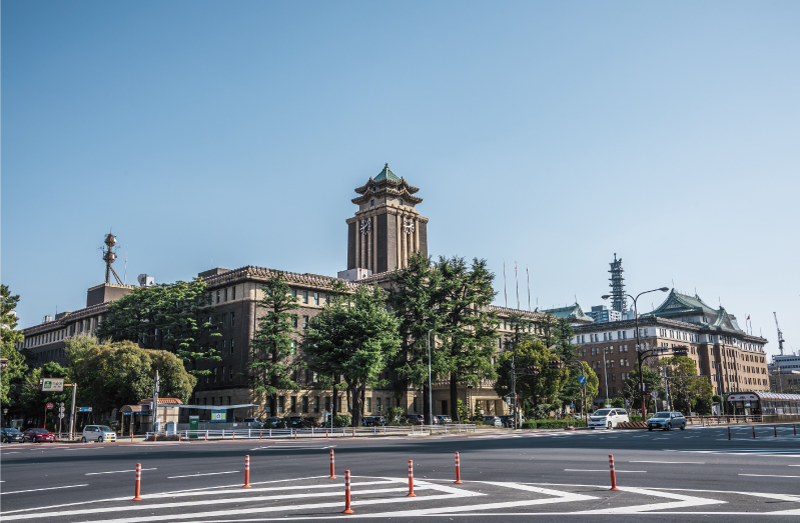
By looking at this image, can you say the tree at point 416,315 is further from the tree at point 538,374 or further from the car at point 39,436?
the car at point 39,436

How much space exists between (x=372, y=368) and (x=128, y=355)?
21216mm

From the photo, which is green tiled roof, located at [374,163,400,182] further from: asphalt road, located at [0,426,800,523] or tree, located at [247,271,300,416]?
asphalt road, located at [0,426,800,523]

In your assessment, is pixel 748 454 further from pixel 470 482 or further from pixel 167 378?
pixel 167 378

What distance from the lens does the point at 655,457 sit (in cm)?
2477

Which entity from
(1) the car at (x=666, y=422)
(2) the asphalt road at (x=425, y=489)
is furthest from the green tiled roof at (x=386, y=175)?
(2) the asphalt road at (x=425, y=489)

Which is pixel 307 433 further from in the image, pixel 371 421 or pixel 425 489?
pixel 425 489

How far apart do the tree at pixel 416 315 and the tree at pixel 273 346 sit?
417 inches

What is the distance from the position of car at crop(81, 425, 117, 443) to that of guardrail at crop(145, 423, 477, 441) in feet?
9.42

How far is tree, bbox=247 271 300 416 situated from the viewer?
204 feet

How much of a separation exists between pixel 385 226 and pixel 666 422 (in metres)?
63.6

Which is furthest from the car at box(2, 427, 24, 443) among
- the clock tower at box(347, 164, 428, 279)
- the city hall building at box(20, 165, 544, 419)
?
the clock tower at box(347, 164, 428, 279)

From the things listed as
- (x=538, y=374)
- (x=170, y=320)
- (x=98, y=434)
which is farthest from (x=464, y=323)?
(x=98, y=434)

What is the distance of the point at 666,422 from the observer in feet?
173

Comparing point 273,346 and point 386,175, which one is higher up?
point 386,175
